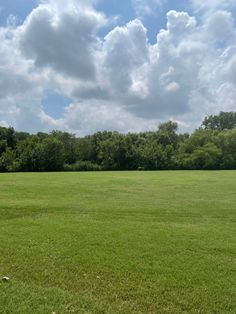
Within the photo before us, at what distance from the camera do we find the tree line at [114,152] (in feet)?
233

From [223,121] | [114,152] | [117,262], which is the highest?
[223,121]

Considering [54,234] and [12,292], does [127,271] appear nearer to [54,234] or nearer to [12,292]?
[12,292]

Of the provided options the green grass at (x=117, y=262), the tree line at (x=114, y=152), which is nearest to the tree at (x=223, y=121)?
the tree line at (x=114, y=152)

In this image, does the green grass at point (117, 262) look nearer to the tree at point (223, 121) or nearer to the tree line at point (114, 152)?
Result: the tree line at point (114, 152)

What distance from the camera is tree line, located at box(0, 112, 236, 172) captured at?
70.9m

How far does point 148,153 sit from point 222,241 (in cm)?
6788

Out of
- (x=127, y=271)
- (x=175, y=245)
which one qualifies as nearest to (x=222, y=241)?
(x=175, y=245)

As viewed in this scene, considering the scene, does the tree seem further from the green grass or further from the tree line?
the green grass

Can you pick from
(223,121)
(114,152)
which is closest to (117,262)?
(114,152)

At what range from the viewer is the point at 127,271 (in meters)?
6.58

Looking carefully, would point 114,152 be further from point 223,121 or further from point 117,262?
point 117,262

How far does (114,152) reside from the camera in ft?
252

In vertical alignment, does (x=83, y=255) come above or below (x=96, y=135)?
below

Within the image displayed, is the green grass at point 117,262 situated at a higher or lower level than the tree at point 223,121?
lower
